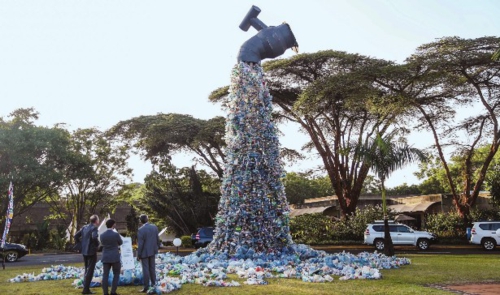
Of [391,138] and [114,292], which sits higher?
[391,138]

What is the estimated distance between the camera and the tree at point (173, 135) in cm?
3491

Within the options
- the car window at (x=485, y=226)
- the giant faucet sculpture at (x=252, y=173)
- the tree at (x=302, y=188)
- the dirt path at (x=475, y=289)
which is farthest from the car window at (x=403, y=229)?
the tree at (x=302, y=188)

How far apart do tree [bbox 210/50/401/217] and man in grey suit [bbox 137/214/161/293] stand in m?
19.5

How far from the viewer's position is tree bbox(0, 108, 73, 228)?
30234mm

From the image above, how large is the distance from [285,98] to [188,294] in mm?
24957

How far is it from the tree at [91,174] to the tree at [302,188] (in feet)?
100

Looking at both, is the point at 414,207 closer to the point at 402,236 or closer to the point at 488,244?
the point at 402,236

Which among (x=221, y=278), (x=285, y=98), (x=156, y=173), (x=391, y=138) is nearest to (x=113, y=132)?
(x=156, y=173)

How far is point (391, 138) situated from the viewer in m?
19.5

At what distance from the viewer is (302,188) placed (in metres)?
69.5

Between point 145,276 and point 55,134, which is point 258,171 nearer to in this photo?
point 145,276

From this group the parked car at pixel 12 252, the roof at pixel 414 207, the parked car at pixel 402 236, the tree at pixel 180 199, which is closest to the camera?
the parked car at pixel 12 252

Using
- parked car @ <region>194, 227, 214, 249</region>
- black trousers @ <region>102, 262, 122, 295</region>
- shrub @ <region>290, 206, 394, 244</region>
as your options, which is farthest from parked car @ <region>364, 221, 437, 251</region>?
black trousers @ <region>102, 262, 122, 295</region>

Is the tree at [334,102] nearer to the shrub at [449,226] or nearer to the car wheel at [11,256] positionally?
the shrub at [449,226]
